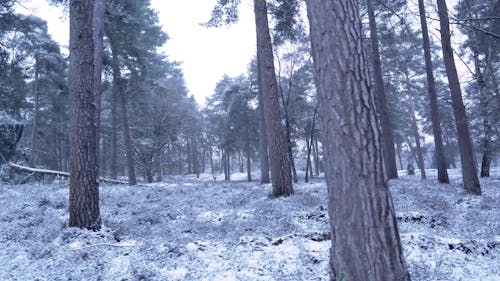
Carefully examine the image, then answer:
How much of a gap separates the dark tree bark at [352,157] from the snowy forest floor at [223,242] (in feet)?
5.49

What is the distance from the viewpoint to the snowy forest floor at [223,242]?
4246mm

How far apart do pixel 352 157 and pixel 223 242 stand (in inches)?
138

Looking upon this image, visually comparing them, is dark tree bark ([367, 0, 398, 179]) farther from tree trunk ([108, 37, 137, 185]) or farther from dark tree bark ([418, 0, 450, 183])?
tree trunk ([108, 37, 137, 185])

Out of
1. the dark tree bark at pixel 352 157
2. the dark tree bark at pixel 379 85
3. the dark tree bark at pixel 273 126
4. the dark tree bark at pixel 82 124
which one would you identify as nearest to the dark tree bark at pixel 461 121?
the dark tree bark at pixel 379 85

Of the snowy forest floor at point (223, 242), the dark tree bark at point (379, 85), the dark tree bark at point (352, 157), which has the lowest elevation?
the snowy forest floor at point (223, 242)

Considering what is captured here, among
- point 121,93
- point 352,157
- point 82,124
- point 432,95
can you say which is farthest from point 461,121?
point 121,93

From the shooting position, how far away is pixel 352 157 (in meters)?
2.56

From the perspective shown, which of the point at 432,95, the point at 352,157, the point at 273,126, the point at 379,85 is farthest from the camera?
the point at 379,85

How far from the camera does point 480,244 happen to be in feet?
16.4

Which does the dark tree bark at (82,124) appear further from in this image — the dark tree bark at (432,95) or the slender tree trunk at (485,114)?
the slender tree trunk at (485,114)

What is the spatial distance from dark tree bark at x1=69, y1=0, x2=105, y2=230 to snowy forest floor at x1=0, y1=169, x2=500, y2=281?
→ 470mm

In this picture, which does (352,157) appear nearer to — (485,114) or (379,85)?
(485,114)

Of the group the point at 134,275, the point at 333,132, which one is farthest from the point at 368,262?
the point at 134,275

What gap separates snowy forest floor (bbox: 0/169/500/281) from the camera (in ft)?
13.9
